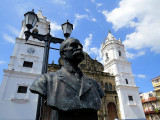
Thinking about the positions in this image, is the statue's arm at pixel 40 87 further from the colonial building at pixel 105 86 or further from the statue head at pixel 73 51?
the colonial building at pixel 105 86

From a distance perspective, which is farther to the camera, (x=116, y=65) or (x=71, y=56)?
(x=116, y=65)

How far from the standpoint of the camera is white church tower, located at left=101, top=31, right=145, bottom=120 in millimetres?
17672

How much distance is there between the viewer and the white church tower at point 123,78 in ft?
58.0

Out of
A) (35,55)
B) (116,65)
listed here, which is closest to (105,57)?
(116,65)

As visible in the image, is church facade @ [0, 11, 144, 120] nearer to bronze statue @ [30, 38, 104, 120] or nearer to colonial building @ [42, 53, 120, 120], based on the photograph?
colonial building @ [42, 53, 120, 120]

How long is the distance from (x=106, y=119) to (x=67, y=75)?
16.8 m

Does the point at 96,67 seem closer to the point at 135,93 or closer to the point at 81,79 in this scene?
the point at 135,93

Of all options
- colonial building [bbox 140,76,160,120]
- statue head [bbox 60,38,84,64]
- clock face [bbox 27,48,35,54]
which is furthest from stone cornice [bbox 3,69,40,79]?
colonial building [bbox 140,76,160,120]

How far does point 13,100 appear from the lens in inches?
470

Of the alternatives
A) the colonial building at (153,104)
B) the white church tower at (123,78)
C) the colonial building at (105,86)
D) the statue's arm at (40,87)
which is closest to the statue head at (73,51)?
the statue's arm at (40,87)

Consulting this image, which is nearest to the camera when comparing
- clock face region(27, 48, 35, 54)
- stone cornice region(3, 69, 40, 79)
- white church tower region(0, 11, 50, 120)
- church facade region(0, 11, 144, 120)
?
white church tower region(0, 11, 50, 120)

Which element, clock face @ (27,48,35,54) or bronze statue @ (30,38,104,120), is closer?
bronze statue @ (30,38,104,120)

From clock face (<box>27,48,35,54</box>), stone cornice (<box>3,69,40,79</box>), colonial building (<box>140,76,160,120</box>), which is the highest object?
clock face (<box>27,48,35,54</box>)

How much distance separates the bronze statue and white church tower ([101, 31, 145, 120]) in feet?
59.1
